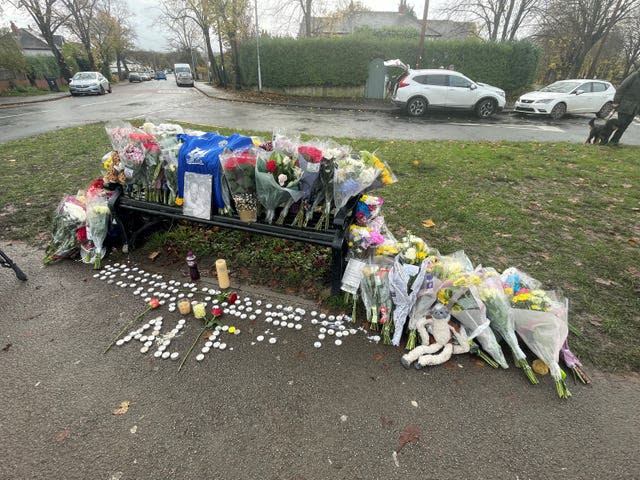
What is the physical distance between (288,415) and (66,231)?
10.8 feet

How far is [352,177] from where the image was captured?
2.62 m

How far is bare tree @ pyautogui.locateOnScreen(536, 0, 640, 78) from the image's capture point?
18.2m

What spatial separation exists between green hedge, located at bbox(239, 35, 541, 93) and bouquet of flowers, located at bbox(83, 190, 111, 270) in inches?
681

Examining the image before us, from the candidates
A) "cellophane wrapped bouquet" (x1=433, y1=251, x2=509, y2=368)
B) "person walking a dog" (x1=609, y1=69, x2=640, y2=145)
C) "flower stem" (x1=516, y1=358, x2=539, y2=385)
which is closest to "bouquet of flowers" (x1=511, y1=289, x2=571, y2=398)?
"flower stem" (x1=516, y1=358, x2=539, y2=385)

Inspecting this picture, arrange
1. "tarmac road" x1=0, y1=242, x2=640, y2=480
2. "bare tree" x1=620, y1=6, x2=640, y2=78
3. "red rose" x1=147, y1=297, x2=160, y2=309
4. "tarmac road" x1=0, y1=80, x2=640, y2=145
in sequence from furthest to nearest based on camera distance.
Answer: "bare tree" x1=620, y1=6, x2=640, y2=78
"tarmac road" x1=0, y1=80, x2=640, y2=145
"red rose" x1=147, y1=297, x2=160, y2=309
"tarmac road" x1=0, y1=242, x2=640, y2=480

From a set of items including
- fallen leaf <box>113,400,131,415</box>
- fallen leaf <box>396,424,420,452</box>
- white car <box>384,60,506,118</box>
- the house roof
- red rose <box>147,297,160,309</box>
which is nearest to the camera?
fallen leaf <box>396,424,420,452</box>

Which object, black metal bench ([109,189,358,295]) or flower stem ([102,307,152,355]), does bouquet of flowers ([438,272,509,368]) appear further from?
flower stem ([102,307,152,355])

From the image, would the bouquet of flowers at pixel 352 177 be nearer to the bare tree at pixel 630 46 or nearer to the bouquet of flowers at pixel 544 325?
the bouquet of flowers at pixel 544 325

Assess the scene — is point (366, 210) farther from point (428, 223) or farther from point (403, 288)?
point (428, 223)

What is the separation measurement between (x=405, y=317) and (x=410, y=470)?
3.36ft

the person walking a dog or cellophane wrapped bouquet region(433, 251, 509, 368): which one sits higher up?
the person walking a dog

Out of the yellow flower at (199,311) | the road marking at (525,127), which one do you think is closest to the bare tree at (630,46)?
the road marking at (525,127)

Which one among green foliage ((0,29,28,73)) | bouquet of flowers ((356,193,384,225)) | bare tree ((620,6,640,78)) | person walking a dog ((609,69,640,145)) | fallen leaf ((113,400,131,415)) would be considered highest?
bare tree ((620,6,640,78))

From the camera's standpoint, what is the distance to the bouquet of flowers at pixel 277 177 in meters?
2.72
